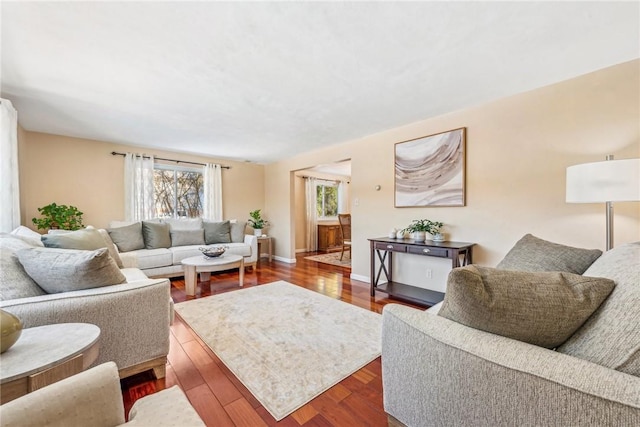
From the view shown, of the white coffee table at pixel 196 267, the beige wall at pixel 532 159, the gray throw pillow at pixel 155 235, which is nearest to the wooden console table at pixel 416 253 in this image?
the beige wall at pixel 532 159

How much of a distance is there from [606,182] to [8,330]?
3209 mm

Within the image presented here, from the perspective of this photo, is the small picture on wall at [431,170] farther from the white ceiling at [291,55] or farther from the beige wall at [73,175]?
the beige wall at [73,175]

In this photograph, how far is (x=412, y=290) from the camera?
3.20 meters

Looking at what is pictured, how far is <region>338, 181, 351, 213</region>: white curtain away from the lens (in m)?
7.82

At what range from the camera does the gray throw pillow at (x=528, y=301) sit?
2.71 feet

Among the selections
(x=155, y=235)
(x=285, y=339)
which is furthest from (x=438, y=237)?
(x=155, y=235)

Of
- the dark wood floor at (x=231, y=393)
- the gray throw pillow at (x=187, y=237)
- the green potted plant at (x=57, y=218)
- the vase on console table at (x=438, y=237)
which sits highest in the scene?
the green potted plant at (x=57, y=218)

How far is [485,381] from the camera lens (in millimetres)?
811

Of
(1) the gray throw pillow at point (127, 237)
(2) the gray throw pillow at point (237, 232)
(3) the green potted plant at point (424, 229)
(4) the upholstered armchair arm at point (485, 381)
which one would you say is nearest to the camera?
(4) the upholstered armchair arm at point (485, 381)

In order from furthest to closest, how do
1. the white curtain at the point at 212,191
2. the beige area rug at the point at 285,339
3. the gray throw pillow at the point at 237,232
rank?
A: the white curtain at the point at 212,191, the gray throw pillow at the point at 237,232, the beige area rug at the point at 285,339

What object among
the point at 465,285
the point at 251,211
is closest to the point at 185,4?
the point at 465,285

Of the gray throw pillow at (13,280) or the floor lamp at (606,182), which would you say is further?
the floor lamp at (606,182)

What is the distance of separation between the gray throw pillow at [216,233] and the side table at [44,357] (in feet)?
11.7

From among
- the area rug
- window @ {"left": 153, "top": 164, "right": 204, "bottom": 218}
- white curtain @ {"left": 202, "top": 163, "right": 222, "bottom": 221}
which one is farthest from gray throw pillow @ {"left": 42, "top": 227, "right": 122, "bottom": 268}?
the area rug
